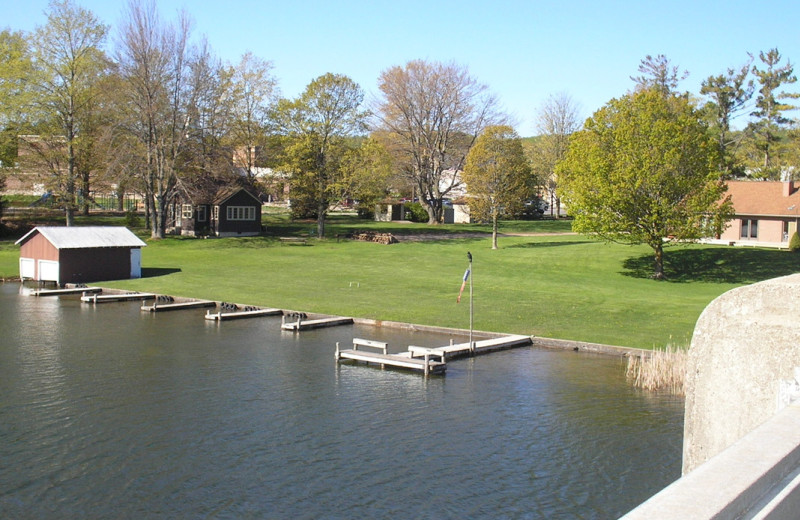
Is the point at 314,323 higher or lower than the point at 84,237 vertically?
lower

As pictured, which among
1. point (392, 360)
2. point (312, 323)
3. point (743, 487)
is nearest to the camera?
point (743, 487)

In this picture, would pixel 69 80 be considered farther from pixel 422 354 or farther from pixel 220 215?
pixel 422 354

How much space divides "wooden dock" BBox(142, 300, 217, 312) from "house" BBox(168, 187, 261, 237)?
30.6 metres

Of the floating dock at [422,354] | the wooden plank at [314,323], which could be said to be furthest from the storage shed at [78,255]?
the floating dock at [422,354]

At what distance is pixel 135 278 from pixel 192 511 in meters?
40.4

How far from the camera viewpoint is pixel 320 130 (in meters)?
77.4

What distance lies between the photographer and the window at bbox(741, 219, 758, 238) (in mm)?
67250

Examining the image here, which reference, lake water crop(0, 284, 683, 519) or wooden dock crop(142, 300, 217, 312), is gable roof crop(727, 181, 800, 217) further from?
wooden dock crop(142, 300, 217, 312)

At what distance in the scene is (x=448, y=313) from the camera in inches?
1658

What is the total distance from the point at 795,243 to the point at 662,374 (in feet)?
131

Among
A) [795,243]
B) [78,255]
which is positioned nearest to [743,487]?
[78,255]

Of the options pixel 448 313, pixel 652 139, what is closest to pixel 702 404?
pixel 448 313

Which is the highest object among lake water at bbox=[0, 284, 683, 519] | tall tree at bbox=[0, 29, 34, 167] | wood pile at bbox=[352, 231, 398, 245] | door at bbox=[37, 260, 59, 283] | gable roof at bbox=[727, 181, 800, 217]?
tall tree at bbox=[0, 29, 34, 167]

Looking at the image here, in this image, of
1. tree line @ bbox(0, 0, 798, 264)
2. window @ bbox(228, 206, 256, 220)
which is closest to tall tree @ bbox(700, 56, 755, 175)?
tree line @ bbox(0, 0, 798, 264)
